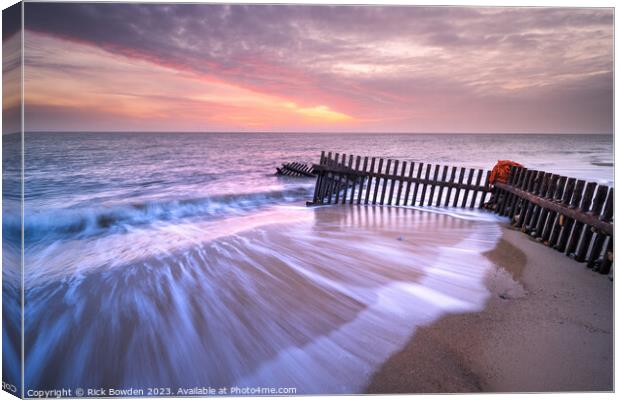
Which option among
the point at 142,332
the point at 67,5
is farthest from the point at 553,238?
the point at 67,5

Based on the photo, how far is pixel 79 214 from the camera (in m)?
7.52

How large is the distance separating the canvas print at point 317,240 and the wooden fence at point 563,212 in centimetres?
2

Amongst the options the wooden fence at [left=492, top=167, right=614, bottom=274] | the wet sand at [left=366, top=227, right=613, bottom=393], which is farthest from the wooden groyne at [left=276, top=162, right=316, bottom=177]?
the wet sand at [left=366, top=227, right=613, bottom=393]

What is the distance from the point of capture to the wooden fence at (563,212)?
3.82 meters

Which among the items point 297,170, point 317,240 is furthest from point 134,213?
point 297,170

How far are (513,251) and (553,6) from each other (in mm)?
2647

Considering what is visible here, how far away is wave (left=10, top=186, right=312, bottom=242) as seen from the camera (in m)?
6.36

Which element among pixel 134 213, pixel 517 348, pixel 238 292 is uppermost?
pixel 517 348

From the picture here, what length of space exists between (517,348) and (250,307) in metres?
1.98

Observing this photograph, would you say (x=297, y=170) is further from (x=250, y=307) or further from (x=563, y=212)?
(x=250, y=307)

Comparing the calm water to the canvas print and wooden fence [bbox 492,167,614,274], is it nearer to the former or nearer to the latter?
the canvas print

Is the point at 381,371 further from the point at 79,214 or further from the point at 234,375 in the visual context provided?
the point at 79,214

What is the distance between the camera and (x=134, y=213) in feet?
26.3

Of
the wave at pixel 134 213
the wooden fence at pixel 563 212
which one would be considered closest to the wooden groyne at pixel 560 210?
the wooden fence at pixel 563 212
